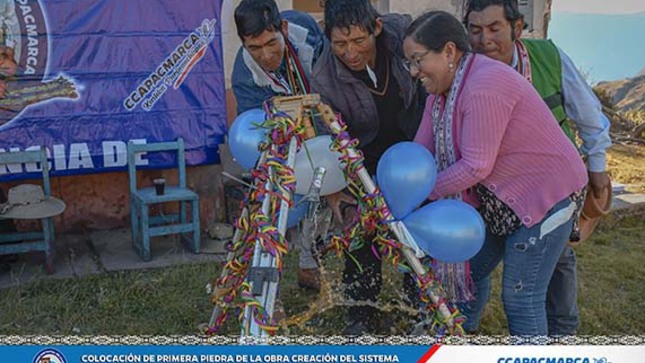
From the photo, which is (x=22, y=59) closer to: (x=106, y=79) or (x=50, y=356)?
(x=106, y=79)

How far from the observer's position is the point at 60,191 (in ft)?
15.3

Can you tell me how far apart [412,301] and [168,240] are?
2.37 metres

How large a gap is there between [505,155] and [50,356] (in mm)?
1645

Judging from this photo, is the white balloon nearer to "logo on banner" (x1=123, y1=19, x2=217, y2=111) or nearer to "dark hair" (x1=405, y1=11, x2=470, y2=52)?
"dark hair" (x1=405, y1=11, x2=470, y2=52)

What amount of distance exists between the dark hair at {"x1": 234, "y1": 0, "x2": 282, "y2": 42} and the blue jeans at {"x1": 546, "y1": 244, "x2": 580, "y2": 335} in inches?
61.9

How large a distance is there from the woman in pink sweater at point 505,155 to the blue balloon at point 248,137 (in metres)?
0.63

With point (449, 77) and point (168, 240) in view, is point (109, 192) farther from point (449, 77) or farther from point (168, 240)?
point (449, 77)

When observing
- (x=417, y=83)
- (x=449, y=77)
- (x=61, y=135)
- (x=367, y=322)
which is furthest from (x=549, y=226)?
(x=61, y=135)

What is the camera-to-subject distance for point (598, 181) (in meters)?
2.50

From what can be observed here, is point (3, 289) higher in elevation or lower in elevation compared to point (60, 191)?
lower

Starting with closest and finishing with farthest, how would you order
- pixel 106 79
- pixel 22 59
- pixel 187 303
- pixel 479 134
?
pixel 479 134 → pixel 187 303 → pixel 22 59 → pixel 106 79

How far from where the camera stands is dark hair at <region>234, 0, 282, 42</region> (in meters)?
2.64

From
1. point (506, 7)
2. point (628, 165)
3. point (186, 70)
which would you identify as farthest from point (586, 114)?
point (628, 165)

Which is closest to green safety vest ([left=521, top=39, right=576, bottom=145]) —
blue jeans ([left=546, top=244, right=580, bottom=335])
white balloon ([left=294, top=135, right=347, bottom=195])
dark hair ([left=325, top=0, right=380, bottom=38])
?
blue jeans ([left=546, top=244, right=580, bottom=335])
